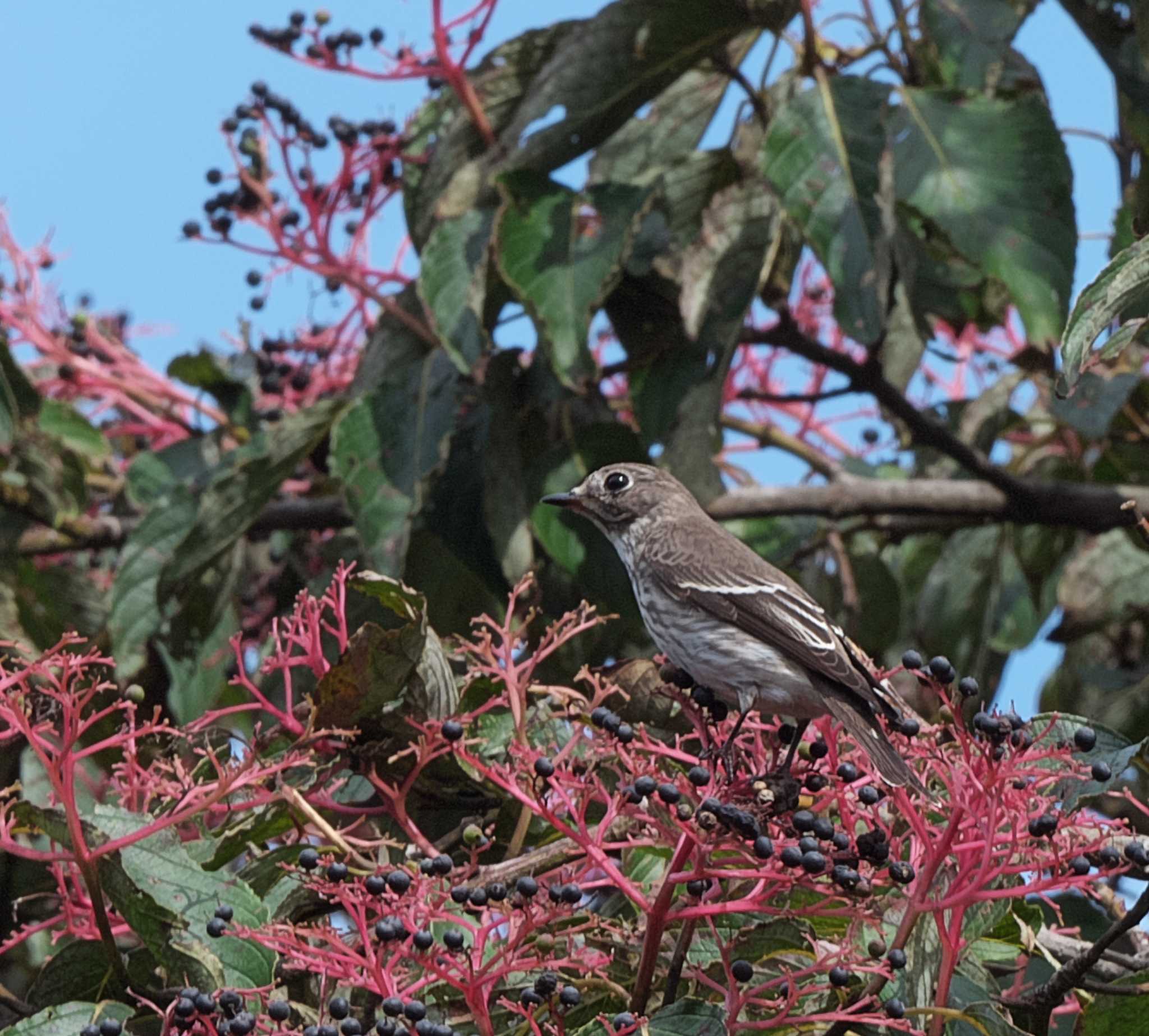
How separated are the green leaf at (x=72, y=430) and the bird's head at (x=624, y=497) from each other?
74.4 inches

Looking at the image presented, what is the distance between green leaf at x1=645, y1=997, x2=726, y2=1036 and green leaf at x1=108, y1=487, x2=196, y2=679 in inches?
112

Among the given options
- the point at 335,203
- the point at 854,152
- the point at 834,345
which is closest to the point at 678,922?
the point at 854,152

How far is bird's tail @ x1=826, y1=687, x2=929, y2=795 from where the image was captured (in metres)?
2.68

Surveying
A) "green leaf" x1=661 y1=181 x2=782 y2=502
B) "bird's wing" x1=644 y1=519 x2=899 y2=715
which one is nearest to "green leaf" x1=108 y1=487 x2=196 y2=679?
"green leaf" x1=661 y1=181 x2=782 y2=502

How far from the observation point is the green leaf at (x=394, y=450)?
14.7 ft

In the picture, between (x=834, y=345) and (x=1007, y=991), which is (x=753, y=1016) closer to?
(x=1007, y=991)

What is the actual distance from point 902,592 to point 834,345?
93 centimetres

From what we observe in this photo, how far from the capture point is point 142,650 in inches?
198

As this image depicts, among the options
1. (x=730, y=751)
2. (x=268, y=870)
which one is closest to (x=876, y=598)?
(x=730, y=751)

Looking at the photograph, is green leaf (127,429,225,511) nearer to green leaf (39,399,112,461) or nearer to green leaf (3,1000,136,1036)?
green leaf (39,399,112,461)

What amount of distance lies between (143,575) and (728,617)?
205 cm

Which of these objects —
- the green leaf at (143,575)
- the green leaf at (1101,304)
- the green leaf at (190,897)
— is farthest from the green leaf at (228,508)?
the green leaf at (1101,304)

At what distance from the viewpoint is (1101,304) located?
99.3 inches

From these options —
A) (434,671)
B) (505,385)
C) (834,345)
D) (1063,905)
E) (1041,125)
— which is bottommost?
(1063,905)
